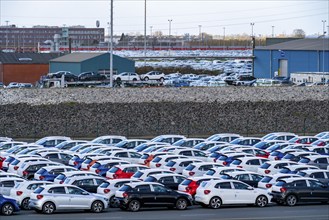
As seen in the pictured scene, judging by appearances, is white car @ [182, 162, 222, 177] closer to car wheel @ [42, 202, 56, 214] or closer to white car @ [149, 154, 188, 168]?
white car @ [149, 154, 188, 168]

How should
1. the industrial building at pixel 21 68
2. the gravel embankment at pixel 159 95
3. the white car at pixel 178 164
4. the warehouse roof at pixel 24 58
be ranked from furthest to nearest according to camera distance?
the warehouse roof at pixel 24 58 → the industrial building at pixel 21 68 → the gravel embankment at pixel 159 95 → the white car at pixel 178 164

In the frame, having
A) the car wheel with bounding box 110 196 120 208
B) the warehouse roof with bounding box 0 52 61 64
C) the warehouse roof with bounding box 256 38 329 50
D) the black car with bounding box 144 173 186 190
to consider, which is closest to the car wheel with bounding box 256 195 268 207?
the black car with bounding box 144 173 186 190

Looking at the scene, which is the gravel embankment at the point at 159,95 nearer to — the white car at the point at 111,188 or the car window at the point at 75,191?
the white car at the point at 111,188

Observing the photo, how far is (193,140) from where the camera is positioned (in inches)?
1435

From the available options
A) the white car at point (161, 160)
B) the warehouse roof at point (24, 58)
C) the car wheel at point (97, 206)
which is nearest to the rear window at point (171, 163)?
the white car at point (161, 160)

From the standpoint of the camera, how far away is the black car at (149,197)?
2202 cm

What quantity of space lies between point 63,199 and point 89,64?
4462cm

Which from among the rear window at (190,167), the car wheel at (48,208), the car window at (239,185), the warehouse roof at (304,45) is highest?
the warehouse roof at (304,45)

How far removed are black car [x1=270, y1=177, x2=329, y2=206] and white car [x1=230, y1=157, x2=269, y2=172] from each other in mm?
5211

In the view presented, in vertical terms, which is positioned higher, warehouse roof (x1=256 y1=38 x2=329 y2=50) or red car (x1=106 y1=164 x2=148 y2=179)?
warehouse roof (x1=256 y1=38 x2=329 y2=50)

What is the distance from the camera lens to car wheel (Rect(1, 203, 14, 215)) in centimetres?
2100

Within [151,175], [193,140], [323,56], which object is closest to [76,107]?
[193,140]

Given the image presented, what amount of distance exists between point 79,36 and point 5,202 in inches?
6675

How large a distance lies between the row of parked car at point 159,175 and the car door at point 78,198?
27mm
